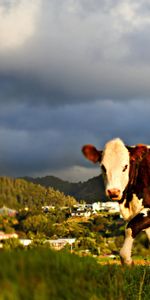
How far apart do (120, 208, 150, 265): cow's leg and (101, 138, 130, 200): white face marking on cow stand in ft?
1.90

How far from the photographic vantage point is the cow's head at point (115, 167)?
966 centimetres

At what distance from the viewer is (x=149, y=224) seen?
9.93 meters

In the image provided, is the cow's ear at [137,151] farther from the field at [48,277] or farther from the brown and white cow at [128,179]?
the field at [48,277]

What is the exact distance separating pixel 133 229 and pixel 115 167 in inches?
45.2

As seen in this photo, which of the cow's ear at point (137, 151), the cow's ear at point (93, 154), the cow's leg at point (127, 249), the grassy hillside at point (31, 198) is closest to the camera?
the cow's leg at point (127, 249)

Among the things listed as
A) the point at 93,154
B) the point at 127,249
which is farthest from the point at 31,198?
the point at 127,249

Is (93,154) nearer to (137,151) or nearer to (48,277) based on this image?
(137,151)

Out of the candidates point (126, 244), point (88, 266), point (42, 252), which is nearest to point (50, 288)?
point (42, 252)

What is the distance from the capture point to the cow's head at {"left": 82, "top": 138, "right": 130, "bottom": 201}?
9664 millimetres

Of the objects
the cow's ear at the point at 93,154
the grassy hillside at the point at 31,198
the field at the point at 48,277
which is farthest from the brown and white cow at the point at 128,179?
the grassy hillside at the point at 31,198

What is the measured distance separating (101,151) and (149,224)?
1743 millimetres

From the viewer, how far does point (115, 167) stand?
32.8 ft

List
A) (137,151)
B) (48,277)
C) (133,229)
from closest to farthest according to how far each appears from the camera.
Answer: (48,277)
(133,229)
(137,151)

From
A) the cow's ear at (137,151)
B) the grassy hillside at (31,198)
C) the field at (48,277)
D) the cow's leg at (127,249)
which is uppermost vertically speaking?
the grassy hillside at (31,198)
